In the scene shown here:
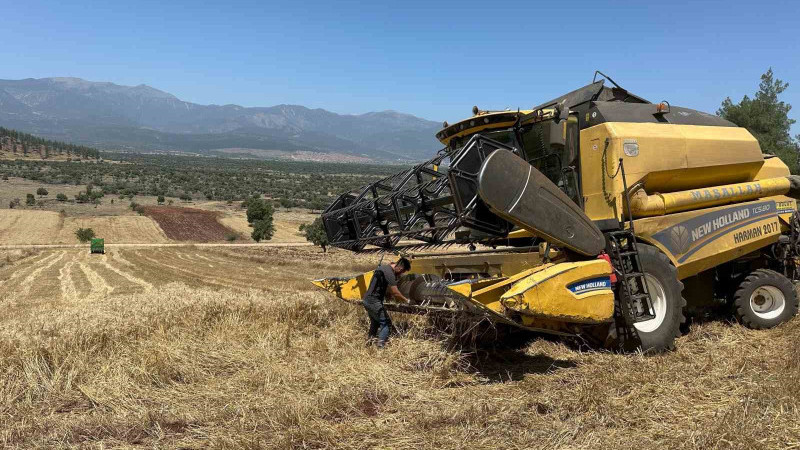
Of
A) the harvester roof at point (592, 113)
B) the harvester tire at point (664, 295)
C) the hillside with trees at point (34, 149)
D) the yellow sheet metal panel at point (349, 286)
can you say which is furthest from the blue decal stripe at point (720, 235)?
the hillside with trees at point (34, 149)

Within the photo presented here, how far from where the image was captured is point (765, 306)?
7824mm

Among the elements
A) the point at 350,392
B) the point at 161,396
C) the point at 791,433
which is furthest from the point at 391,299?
the point at 791,433

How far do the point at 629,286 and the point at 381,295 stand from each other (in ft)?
9.50

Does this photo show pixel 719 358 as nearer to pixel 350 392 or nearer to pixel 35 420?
pixel 350 392

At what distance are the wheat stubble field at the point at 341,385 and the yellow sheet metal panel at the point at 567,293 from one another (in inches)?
23.4

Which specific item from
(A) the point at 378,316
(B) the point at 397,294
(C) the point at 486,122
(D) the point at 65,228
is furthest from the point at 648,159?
(D) the point at 65,228

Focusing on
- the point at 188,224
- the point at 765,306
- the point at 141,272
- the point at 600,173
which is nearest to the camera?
the point at 600,173

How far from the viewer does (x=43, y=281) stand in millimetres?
20469

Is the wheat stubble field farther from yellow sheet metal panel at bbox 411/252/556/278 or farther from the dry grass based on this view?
the dry grass

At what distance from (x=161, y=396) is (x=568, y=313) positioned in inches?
147

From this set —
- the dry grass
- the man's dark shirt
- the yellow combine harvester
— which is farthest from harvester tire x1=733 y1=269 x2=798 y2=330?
the dry grass

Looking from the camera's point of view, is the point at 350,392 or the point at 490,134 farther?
the point at 490,134

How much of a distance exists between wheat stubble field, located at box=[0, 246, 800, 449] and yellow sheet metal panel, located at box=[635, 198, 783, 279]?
3.29 ft

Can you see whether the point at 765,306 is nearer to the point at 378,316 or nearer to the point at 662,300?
the point at 662,300
